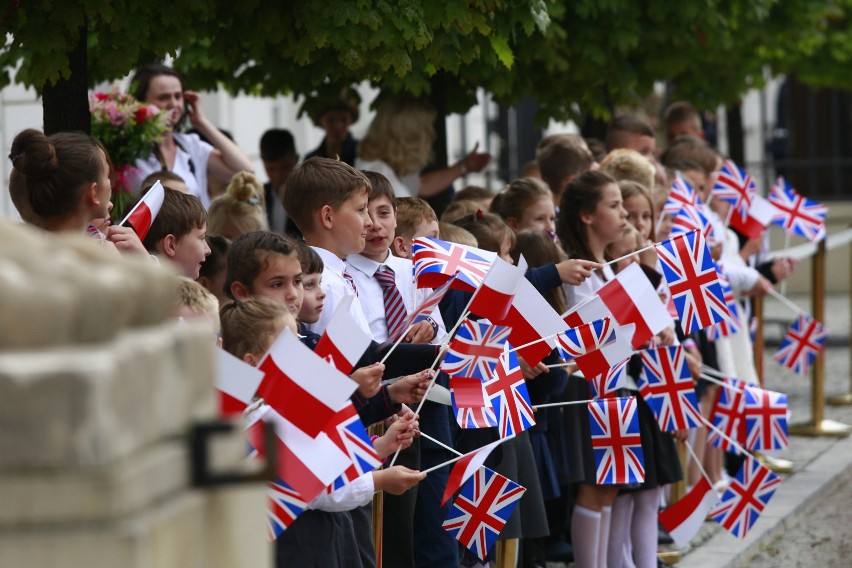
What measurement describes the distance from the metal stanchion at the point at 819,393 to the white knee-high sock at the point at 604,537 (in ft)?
15.0

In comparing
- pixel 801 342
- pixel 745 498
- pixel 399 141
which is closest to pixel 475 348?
pixel 745 498

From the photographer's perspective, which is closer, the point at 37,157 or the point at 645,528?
the point at 37,157

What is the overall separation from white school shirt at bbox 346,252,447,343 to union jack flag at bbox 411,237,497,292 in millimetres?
199

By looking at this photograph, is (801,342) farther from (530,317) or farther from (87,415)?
(87,415)

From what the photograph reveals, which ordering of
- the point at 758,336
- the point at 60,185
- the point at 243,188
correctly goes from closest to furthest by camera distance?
the point at 60,185 → the point at 243,188 → the point at 758,336

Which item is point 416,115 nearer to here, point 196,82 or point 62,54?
point 196,82

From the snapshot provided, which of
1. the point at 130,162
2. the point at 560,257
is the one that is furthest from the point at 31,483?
→ the point at 130,162

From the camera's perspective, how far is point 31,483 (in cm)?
188

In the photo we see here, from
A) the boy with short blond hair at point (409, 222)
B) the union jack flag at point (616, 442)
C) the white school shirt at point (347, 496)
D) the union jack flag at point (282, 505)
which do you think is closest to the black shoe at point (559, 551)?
the union jack flag at point (616, 442)

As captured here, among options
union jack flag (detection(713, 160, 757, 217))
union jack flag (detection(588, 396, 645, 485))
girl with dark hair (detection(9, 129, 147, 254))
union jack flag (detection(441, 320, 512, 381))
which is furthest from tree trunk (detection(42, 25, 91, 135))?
union jack flag (detection(713, 160, 757, 217))

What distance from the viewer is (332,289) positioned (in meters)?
4.93

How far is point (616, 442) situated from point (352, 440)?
7.49 feet

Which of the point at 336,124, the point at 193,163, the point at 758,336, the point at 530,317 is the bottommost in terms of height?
the point at 758,336

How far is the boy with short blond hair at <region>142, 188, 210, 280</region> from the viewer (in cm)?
517
